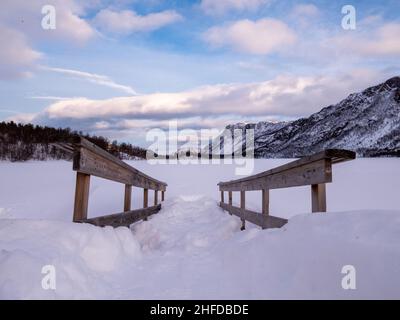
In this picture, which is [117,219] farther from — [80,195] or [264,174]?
[264,174]

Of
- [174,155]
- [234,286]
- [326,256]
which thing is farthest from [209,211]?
[174,155]

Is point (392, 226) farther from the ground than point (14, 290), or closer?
farther from the ground

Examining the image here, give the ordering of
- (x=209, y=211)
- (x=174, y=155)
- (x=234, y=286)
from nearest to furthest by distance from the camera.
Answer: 1. (x=234, y=286)
2. (x=209, y=211)
3. (x=174, y=155)

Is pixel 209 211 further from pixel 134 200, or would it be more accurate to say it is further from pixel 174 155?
pixel 174 155

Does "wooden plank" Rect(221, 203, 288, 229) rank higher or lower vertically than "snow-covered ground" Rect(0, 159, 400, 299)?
higher

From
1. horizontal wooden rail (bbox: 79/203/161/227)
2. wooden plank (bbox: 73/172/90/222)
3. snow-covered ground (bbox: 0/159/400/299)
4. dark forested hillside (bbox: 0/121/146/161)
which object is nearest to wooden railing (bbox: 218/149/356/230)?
snow-covered ground (bbox: 0/159/400/299)

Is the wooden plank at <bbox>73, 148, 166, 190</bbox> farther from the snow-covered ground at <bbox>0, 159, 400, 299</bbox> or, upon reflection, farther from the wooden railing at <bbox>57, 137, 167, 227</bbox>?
the snow-covered ground at <bbox>0, 159, 400, 299</bbox>

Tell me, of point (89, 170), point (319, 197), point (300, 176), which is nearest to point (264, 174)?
point (300, 176)

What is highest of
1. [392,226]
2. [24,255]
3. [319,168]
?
[319,168]

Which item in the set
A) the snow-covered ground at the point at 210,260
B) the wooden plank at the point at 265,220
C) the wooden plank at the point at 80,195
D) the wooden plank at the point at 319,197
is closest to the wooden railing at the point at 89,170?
the wooden plank at the point at 80,195

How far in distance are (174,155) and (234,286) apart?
39.2m

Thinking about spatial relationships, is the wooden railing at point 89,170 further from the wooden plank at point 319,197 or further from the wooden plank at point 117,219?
the wooden plank at point 319,197

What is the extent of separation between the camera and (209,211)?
9.84 m
